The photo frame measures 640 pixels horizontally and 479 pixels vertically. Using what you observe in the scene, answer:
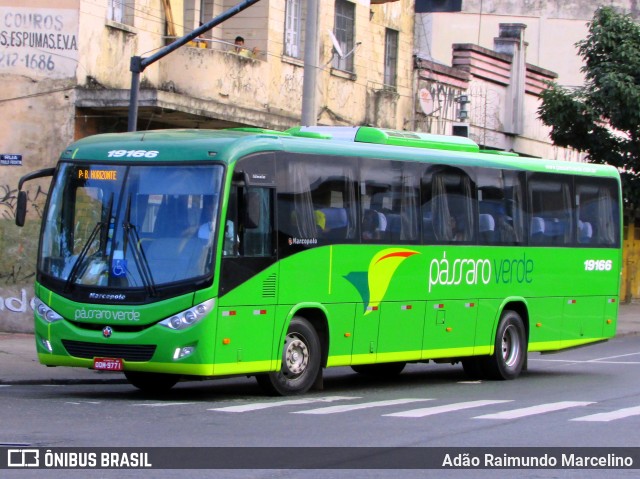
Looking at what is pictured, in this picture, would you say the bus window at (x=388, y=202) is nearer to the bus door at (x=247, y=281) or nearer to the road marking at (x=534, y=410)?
the bus door at (x=247, y=281)

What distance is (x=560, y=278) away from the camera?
1942 centimetres

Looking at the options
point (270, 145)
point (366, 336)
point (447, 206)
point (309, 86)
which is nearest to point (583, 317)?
point (447, 206)

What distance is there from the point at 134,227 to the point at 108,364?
1.50 meters

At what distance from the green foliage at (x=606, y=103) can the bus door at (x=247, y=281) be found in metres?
19.9

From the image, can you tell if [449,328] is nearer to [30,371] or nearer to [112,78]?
[30,371]

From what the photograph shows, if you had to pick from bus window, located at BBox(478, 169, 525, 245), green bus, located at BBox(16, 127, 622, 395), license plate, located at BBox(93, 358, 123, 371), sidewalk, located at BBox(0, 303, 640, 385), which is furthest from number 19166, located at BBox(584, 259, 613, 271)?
license plate, located at BBox(93, 358, 123, 371)

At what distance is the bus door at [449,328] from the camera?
16984 millimetres

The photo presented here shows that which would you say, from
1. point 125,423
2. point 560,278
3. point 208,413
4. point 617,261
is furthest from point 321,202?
point 617,261

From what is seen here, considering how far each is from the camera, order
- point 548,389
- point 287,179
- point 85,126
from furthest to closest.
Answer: point 85,126, point 548,389, point 287,179

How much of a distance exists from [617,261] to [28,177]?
33.4 ft

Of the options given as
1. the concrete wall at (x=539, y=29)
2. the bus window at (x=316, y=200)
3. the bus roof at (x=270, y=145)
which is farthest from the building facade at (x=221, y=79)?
the concrete wall at (x=539, y=29)

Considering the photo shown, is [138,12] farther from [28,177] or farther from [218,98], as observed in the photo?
[28,177]

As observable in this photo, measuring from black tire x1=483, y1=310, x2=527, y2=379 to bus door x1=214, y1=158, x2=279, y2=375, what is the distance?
504 centimetres

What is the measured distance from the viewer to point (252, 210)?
46.3 ft
